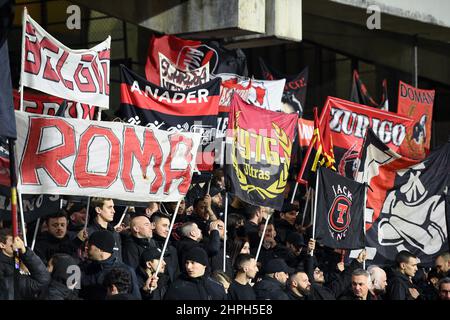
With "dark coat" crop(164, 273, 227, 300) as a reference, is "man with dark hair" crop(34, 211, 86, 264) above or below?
above

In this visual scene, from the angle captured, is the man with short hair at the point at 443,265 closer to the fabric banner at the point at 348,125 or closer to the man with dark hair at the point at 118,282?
the fabric banner at the point at 348,125

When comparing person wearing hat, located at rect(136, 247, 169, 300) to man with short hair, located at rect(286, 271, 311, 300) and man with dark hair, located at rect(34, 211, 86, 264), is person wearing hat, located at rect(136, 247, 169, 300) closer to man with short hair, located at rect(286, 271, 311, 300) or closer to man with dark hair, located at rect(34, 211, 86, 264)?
man with dark hair, located at rect(34, 211, 86, 264)

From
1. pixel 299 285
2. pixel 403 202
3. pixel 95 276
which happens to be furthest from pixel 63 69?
pixel 403 202

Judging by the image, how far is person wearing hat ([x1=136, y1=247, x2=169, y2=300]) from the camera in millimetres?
11688

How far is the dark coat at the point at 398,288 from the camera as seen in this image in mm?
14656

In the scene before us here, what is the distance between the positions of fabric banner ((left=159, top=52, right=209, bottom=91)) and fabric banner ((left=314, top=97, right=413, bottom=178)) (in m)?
1.88

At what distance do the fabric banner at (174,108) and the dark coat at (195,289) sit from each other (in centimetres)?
269

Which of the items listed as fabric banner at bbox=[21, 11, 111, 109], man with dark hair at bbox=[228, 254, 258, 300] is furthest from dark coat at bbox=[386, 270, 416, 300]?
fabric banner at bbox=[21, 11, 111, 109]

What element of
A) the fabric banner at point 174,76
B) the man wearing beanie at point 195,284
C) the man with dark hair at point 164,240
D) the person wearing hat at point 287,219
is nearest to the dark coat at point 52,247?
the man with dark hair at point 164,240

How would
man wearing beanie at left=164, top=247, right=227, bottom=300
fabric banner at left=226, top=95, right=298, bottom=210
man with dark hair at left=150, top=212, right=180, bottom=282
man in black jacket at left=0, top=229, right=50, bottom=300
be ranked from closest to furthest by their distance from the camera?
man in black jacket at left=0, top=229, right=50, bottom=300 < man wearing beanie at left=164, top=247, right=227, bottom=300 < man with dark hair at left=150, top=212, right=180, bottom=282 < fabric banner at left=226, top=95, right=298, bottom=210

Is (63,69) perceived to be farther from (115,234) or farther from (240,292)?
(240,292)

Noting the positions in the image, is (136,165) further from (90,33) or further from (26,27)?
(90,33)
